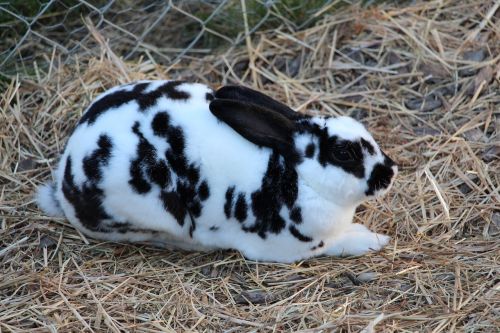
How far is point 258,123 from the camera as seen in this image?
2971 mm

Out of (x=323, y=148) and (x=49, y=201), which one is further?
(x=49, y=201)

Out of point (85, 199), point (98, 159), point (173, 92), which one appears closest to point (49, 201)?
point (85, 199)

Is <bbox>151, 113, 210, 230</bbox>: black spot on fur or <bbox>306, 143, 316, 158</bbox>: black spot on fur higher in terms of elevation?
<bbox>306, 143, 316, 158</bbox>: black spot on fur

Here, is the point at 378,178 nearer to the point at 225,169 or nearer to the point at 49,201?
the point at 225,169

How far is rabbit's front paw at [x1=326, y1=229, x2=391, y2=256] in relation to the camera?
3160 millimetres

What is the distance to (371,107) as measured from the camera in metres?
3.88

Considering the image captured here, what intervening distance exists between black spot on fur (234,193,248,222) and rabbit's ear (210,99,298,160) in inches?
7.7

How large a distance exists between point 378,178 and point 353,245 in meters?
0.33

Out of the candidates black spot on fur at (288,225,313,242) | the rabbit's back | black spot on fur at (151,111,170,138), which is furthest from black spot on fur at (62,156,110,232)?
black spot on fur at (288,225,313,242)

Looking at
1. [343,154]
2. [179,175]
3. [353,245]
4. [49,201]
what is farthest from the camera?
[49,201]

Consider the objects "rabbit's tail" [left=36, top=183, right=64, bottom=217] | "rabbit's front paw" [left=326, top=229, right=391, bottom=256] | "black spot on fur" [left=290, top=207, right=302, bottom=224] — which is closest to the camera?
"black spot on fur" [left=290, top=207, right=302, bottom=224]

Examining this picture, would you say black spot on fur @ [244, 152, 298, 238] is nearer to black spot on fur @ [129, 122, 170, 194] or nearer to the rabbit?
the rabbit

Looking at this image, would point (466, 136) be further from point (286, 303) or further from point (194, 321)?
point (194, 321)

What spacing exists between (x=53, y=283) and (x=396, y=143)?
4.98ft
